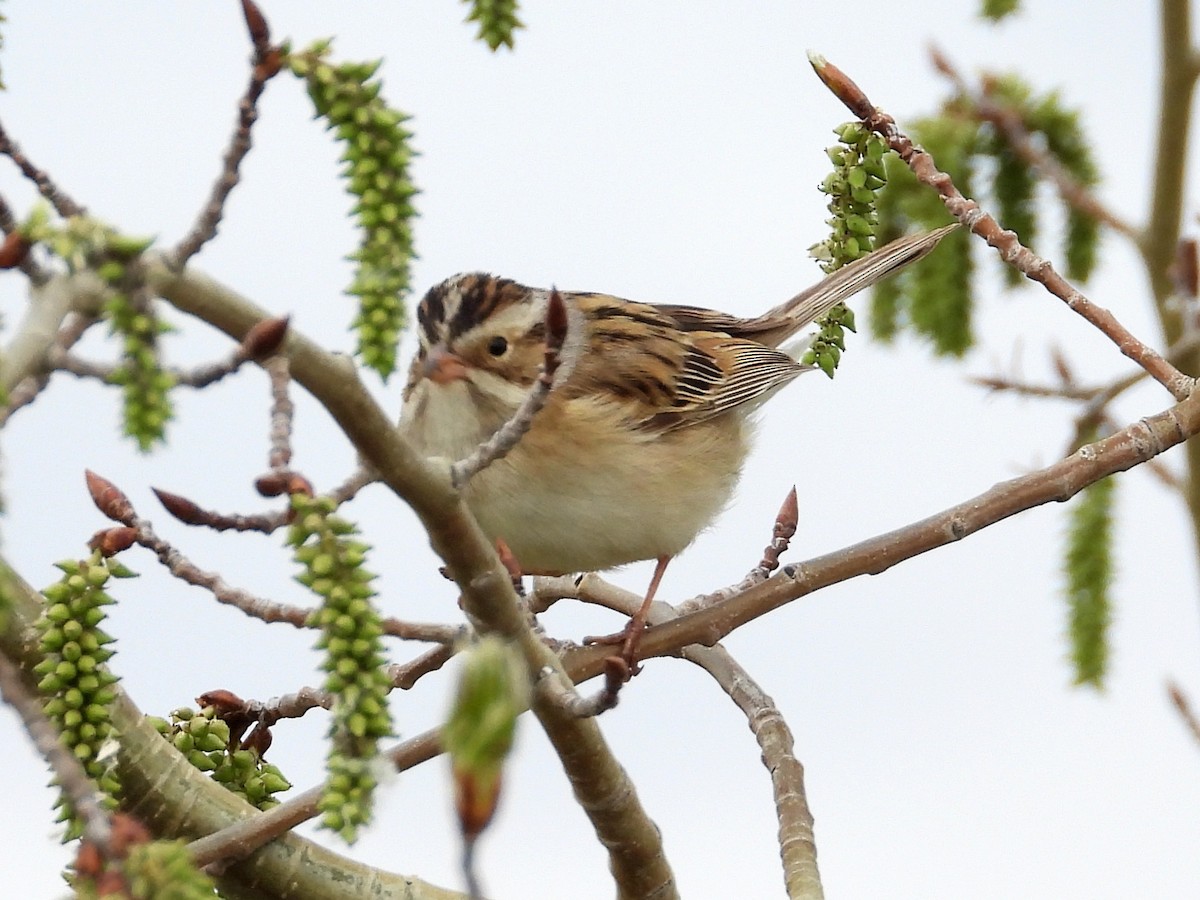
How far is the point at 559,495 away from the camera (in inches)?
136

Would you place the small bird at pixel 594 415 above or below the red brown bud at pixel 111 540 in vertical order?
above

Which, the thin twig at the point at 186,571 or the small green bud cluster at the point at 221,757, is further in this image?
the small green bud cluster at the point at 221,757

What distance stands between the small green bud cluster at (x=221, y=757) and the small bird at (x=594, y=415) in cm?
72

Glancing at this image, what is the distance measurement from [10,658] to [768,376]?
7.48ft

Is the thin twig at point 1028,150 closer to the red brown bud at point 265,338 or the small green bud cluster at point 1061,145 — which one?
the small green bud cluster at point 1061,145

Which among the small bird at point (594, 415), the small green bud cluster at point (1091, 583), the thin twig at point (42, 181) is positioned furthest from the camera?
the small green bud cluster at point (1091, 583)

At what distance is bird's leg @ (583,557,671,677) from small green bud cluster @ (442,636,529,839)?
1828 mm

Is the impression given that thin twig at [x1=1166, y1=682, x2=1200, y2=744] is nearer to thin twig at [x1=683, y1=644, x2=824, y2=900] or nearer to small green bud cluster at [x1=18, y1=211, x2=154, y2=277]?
thin twig at [x1=683, y1=644, x2=824, y2=900]

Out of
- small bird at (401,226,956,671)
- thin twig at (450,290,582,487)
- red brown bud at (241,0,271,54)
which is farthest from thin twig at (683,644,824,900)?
red brown bud at (241,0,271,54)

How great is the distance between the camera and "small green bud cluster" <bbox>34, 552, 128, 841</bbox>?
6.35 ft

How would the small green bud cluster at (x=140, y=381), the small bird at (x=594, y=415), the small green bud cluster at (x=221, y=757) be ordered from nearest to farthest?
the small green bud cluster at (x=140, y=381) → the small green bud cluster at (x=221, y=757) → the small bird at (x=594, y=415)

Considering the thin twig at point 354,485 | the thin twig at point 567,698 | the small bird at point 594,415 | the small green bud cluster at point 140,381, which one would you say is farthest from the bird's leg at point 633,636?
the small green bud cluster at point 140,381

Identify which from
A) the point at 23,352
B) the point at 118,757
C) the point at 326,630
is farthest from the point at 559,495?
the point at 23,352

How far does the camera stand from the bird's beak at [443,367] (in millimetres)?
2957
